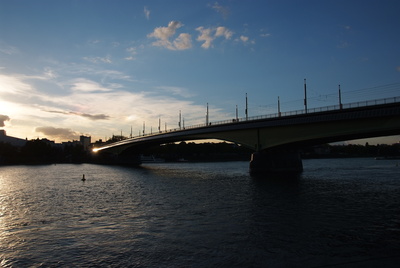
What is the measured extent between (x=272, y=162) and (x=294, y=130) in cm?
1096

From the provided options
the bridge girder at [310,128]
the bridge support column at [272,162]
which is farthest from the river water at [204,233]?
the bridge support column at [272,162]

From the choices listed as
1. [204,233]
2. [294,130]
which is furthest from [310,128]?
[204,233]

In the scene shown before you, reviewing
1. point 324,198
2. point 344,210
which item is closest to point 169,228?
point 344,210

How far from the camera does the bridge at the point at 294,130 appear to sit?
Result: 143 ft

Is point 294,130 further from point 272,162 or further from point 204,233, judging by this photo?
point 204,233

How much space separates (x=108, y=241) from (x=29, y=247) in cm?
380

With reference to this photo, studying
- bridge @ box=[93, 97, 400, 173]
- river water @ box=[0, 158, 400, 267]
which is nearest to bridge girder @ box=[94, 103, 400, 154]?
bridge @ box=[93, 97, 400, 173]

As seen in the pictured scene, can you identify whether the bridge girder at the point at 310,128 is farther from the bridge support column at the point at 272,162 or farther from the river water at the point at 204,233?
the river water at the point at 204,233

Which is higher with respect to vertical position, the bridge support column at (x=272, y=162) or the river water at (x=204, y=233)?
the bridge support column at (x=272, y=162)

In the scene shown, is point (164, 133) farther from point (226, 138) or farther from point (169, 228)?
point (169, 228)

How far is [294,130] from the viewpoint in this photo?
55250 mm

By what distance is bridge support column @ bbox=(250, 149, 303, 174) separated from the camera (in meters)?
63.6

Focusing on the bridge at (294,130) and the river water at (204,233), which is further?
the bridge at (294,130)

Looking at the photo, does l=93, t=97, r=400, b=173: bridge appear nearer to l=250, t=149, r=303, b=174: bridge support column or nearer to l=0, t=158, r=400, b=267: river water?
l=250, t=149, r=303, b=174: bridge support column
